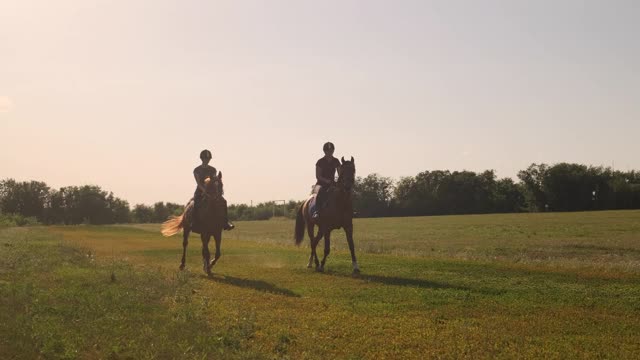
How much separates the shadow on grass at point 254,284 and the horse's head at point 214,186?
2676 millimetres

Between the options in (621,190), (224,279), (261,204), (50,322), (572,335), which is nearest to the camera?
(572,335)

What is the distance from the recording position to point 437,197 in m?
128

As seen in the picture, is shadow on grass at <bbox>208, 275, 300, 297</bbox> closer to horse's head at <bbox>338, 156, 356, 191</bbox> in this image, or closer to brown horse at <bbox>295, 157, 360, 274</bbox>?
brown horse at <bbox>295, 157, 360, 274</bbox>

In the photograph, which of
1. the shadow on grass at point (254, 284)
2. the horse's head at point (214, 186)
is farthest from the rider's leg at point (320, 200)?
the shadow on grass at point (254, 284)

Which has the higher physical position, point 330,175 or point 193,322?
point 330,175

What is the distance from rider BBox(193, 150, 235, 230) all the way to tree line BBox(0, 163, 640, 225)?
104 m

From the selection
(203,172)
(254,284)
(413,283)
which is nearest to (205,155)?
(203,172)

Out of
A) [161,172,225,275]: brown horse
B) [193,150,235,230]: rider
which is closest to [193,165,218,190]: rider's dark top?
[193,150,235,230]: rider

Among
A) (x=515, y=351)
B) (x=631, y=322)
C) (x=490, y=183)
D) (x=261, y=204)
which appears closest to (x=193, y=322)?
(x=515, y=351)

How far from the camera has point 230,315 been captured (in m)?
10.4

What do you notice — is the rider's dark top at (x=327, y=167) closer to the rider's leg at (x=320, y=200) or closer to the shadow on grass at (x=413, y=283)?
the rider's leg at (x=320, y=200)

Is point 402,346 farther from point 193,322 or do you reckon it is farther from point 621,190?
point 621,190

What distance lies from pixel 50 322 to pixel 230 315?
3036mm

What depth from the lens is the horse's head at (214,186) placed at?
18.3m
